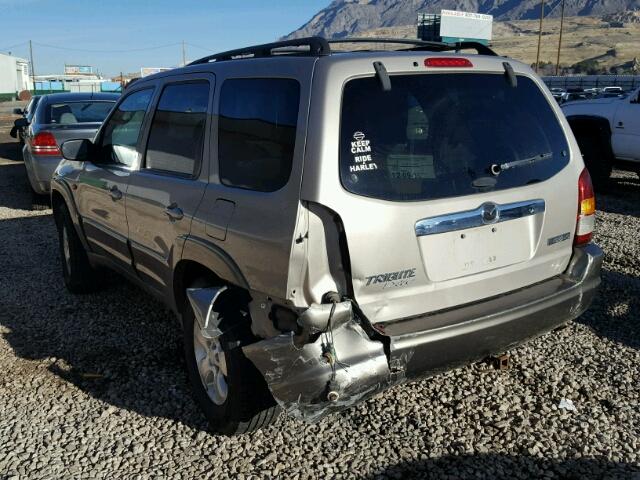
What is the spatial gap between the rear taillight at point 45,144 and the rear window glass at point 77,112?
1.90ft

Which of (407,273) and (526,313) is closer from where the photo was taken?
(407,273)

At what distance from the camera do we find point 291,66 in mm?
2928

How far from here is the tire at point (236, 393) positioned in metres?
3.01

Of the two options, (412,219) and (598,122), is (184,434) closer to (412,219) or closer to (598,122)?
(412,219)

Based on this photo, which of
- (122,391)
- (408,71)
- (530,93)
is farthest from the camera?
(122,391)

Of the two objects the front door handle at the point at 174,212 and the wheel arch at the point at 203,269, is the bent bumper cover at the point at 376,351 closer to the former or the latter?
the wheel arch at the point at 203,269

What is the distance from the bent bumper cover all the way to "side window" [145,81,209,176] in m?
1.32

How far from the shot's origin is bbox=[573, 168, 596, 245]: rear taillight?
340 cm

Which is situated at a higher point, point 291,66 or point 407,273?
point 291,66

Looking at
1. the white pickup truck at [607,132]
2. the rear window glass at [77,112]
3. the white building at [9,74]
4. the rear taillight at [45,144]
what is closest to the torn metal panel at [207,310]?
the rear taillight at [45,144]

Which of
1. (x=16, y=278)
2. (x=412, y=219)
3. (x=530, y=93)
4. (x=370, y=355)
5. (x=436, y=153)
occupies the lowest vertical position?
(x=16, y=278)

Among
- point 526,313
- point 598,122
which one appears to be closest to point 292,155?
point 526,313

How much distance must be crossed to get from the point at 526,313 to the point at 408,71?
4.25ft

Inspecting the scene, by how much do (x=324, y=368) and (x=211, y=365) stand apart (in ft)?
3.37
